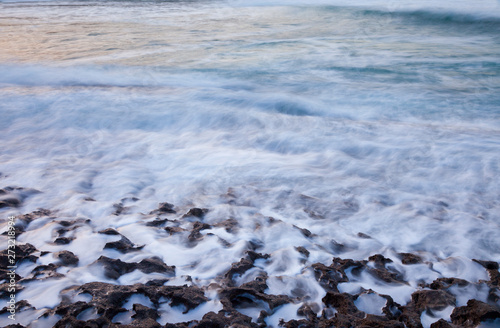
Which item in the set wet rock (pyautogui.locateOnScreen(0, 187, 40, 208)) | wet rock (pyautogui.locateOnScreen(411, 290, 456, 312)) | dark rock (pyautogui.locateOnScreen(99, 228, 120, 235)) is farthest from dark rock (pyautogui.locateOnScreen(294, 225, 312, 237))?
wet rock (pyautogui.locateOnScreen(0, 187, 40, 208))

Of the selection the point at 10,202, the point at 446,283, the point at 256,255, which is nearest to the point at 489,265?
the point at 446,283

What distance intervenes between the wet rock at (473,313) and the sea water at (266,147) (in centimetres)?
16

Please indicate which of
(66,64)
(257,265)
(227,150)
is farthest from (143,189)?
(66,64)

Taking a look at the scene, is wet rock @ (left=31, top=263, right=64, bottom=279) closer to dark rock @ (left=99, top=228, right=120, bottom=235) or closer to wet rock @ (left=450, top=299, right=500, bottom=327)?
dark rock @ (left=99, top=228, right=120, bottom=235)

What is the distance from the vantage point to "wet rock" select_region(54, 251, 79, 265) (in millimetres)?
1834

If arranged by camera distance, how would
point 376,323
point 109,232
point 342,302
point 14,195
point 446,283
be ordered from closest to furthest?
point 376,323 < point 342,302 < point 446,283 < point 109,232 < point 14,195

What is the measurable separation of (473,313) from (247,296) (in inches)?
36.4

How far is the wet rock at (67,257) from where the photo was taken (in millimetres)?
1834

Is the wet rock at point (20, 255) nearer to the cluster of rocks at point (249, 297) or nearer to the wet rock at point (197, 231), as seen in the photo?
the cluster of rocks at point (249, 297)

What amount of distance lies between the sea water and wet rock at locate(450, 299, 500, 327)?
0.16 m

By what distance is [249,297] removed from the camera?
5.36 ft

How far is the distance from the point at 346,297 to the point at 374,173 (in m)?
1.68

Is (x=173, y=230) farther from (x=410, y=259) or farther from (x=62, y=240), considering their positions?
(x=410, y=259)

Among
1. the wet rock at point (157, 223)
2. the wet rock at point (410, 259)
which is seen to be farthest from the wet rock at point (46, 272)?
the wet rock at point (410, 259)
